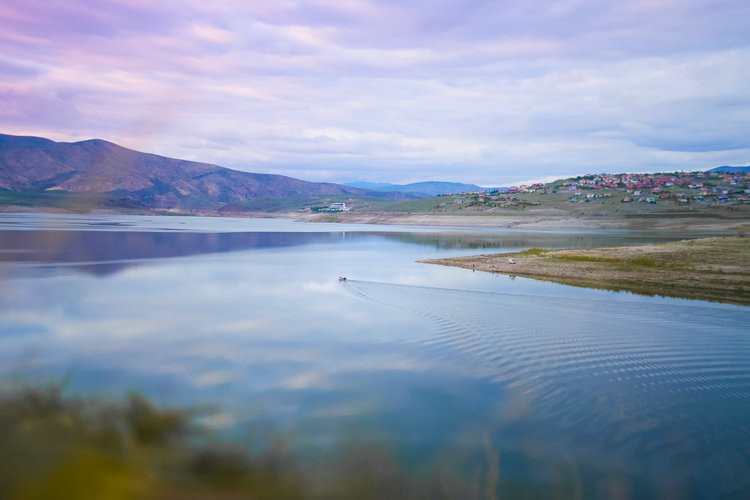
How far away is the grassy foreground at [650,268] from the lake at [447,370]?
2.21 meters

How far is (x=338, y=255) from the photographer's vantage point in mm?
38219

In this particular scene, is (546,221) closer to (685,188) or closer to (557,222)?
(557,222)

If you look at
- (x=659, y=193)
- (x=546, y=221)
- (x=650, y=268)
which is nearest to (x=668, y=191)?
(x=659, y=193)

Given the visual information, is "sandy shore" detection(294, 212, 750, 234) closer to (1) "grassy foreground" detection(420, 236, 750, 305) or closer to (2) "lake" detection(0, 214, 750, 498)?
(1) "grassy foreground" detection(420, 236, 750, 305)

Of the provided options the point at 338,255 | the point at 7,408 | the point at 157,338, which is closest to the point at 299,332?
the point at 157,338

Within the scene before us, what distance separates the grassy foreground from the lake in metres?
2.21

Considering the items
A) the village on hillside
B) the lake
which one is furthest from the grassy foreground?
the village on hillside

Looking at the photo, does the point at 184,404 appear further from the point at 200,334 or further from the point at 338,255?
the point at 338,255

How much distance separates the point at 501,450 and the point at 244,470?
11.6 feet

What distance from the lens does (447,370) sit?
1044 cm

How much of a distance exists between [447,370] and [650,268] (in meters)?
18.4

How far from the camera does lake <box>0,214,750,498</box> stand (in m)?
7.02

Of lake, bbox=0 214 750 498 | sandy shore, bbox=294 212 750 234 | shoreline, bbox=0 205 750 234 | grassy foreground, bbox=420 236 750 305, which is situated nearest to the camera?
lake, bbox=0 214 750 498

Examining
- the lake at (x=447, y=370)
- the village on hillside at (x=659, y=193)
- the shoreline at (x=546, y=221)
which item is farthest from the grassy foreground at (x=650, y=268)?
the village on hillside at (x=659, y=193)
